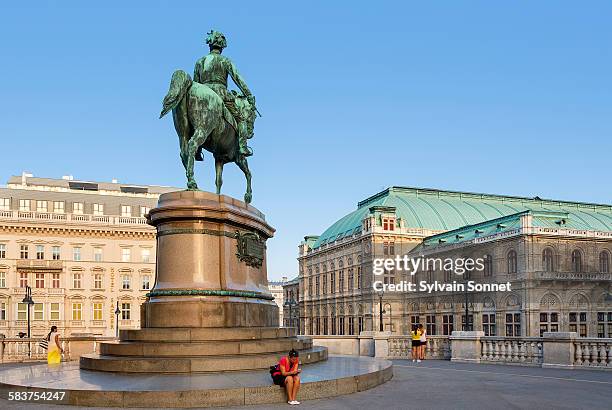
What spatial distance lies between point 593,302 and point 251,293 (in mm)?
66961

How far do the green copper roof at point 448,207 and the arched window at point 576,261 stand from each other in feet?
64.9

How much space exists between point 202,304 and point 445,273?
250 ft

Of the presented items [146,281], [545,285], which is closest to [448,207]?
[545,285]

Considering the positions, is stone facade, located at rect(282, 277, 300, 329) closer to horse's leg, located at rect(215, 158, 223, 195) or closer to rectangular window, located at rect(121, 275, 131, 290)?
rectangular window, located at rect(121, 275, 131, 290)

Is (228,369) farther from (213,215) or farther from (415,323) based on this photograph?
(415,323)

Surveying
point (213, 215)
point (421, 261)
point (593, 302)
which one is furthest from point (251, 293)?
point (421, 261)

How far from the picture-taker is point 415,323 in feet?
316

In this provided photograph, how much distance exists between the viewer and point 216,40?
19.6 m

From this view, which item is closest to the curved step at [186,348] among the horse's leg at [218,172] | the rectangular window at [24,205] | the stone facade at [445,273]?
the horse's leg at [218,172]

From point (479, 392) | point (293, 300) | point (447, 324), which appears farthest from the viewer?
point (293, 300)

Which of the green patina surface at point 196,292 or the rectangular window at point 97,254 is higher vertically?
the rectangular window at point 97,254

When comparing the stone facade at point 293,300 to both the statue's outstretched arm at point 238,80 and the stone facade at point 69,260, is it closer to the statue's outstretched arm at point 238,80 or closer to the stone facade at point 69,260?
the stone facade at point 69,260

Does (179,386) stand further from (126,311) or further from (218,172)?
(126,311)

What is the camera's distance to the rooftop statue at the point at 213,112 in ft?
59.3
